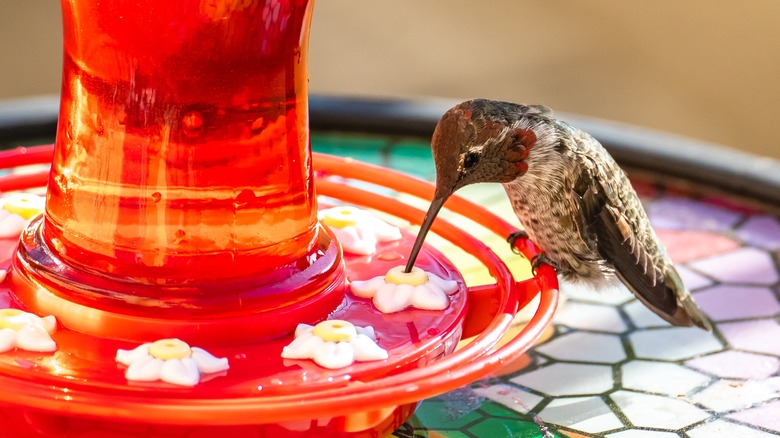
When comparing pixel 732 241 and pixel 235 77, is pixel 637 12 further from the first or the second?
pixel 235 77

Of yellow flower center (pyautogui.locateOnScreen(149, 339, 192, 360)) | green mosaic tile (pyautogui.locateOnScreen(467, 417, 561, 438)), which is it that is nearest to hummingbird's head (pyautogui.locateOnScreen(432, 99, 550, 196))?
green mosaic tile (pyautogui.locateOnScreen(467, 417, 561, 438))

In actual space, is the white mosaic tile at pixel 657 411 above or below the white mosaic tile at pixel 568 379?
above

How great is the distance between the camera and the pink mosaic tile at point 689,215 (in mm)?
2828

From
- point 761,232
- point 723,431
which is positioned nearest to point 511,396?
point 723,431

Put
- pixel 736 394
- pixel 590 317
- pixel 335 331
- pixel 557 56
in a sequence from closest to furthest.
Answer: pixel 335 331, pixel 736 394, pixel 590 317, pixel 557 56

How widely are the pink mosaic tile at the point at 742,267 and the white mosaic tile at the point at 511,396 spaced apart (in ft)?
2.41

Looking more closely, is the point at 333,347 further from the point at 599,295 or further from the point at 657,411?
the point at 599,295

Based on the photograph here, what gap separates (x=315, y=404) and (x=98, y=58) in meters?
0.62

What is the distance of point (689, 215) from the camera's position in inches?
114

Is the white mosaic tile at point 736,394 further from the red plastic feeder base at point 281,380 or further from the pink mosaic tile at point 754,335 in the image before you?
the red plastic feeder base at point 281,380

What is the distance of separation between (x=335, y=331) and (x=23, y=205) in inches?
28.7

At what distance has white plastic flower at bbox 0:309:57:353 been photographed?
1571 millimetres

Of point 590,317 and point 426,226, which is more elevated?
point 426,226

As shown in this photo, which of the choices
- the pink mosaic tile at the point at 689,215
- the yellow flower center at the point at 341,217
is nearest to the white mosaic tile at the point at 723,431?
the yellow flower center at the point at 341,217
